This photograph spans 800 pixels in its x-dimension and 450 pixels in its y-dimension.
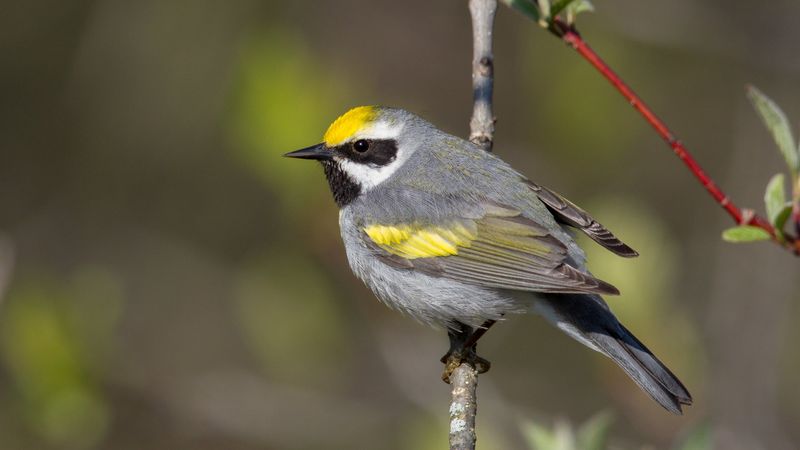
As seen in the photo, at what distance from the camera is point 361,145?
477cm

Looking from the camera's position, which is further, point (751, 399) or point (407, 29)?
point (407, 29)

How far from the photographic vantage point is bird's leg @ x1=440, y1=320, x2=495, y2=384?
423cm

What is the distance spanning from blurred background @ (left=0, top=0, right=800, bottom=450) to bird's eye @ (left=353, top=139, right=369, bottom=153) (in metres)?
0.48

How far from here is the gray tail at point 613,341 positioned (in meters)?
4.02

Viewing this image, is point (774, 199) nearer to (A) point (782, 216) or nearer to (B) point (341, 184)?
(A) point (782, 216)

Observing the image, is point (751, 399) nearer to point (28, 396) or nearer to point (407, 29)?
point (28, 396)

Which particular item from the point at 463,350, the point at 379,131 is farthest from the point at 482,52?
the point at 463,350

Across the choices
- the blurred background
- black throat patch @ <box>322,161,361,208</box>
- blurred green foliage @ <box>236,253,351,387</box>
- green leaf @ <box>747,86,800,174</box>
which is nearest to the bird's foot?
the blurred background

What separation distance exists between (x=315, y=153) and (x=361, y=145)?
0.24m

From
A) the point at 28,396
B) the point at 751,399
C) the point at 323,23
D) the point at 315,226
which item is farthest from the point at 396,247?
the point at 323,23

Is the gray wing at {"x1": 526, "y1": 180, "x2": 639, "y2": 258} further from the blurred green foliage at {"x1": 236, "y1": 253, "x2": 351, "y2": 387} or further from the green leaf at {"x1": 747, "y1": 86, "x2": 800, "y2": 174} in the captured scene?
the blurred green foliage at {"x1": 236, "y1": 253, "x2": 351, "y2": 387}

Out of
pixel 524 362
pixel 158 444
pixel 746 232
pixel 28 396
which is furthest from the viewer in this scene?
pixel 524 362

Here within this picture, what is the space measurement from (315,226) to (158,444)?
4132 mm

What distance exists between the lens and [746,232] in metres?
3.12
